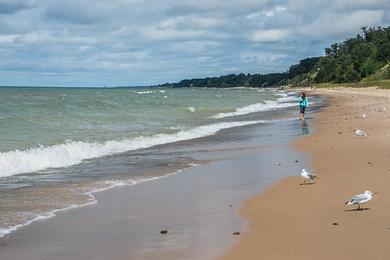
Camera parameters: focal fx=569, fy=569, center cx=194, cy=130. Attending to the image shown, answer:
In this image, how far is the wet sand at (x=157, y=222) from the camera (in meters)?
7.39

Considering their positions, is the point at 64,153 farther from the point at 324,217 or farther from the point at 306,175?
the point at 324,217

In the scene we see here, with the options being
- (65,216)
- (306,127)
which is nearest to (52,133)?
(306,127)

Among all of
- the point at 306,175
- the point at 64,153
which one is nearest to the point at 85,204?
the point at 306,175

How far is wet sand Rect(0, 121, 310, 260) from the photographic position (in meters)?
7.39

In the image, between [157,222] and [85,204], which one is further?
[85,204]

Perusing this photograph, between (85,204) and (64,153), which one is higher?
(64,153)

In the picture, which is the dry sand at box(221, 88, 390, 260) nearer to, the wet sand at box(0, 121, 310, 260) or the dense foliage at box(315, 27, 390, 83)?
the wet sand at box(0, 121, 310, 260)

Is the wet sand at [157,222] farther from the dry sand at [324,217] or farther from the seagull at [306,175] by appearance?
the seagull at [306,175]

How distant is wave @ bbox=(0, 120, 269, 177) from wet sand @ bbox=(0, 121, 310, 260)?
176 inches

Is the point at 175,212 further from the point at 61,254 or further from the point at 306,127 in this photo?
the point at 306,127

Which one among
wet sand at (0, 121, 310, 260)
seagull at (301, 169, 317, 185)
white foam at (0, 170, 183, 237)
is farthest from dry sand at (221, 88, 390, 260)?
white foam at (0, 170, 183, 237)

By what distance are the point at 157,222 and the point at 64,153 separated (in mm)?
9550

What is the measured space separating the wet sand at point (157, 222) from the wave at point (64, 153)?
4.47 meters

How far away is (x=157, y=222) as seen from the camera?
8922 mm
